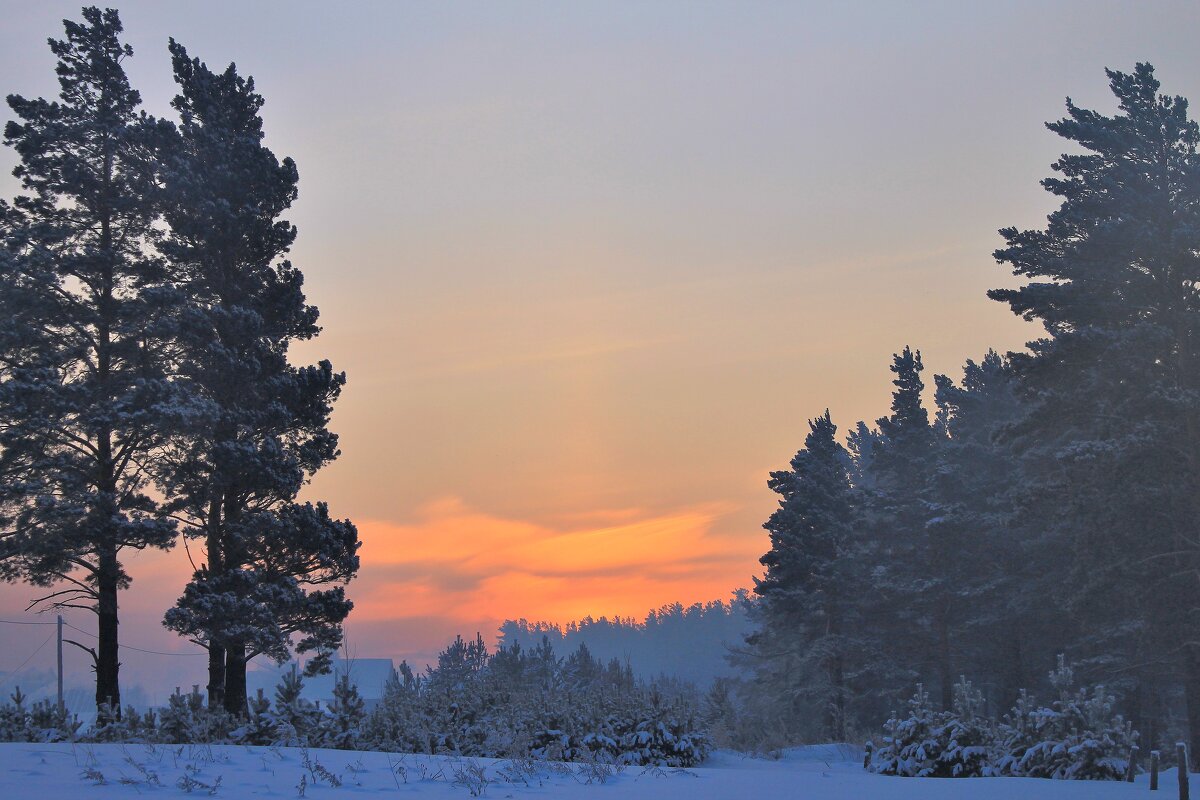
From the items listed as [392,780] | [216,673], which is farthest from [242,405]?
[392,780]

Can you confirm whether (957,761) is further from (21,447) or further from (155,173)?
(155,173)

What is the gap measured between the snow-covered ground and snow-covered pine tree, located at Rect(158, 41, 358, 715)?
8.30 meters

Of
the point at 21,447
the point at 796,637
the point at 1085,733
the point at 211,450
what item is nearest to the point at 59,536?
the point at 21,447

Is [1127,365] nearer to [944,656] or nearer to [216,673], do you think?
[944,656]

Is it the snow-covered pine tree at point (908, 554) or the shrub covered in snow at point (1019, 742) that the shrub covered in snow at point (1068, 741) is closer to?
the shrub covered in snow at point (1019, 742)

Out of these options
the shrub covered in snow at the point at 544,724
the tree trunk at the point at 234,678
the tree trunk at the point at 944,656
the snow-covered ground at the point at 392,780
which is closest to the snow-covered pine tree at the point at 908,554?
the tree trunk at the point at 944,656

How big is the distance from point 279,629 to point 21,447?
7.01 metres

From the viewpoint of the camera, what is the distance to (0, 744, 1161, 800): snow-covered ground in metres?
11.4

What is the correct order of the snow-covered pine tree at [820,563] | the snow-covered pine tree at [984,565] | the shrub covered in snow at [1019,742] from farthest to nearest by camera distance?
1. the snow-covered pine tree at [820,563]
2. the snow-covered pine tree at [984,565]
3. the shrub covered in snow at [1019,742]

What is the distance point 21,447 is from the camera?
2247cm

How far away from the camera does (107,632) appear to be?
23.1m

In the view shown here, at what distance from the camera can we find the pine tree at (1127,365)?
25.4 metres

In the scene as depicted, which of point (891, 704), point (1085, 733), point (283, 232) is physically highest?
point (283, 232)

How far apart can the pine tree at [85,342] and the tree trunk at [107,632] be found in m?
0.03
